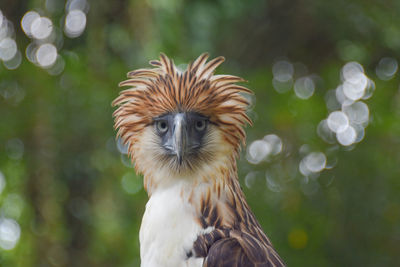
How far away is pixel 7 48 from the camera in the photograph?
5070mm

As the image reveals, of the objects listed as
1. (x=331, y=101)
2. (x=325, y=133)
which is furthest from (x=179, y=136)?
(x=331, y=101)

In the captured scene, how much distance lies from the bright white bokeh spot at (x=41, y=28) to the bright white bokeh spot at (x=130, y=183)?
1.75 m

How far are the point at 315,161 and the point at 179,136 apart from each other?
344 centimetres

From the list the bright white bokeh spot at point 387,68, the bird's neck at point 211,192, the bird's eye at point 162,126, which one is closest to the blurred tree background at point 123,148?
the bright white bokeh spot at point 387,68

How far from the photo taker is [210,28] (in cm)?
492

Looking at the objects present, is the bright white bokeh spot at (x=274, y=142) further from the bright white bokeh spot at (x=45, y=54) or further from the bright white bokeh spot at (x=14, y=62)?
the bright white bokeh spot at (x=14, y=62)

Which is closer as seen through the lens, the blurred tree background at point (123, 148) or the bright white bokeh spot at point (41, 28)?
the bright white bokeh spot at point (41, 28)

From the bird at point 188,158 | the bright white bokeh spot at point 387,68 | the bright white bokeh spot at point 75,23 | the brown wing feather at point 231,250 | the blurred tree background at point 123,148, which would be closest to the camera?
the brown wing feather at point 231,250

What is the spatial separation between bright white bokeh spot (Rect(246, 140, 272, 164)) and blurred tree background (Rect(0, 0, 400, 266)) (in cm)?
1

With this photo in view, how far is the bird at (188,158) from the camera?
7.81 feet

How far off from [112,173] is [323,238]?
7.57ft

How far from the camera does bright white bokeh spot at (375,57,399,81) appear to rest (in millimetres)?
6617

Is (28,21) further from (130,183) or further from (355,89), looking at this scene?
(355,89)

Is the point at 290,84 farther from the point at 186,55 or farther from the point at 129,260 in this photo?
the point at 129,260
